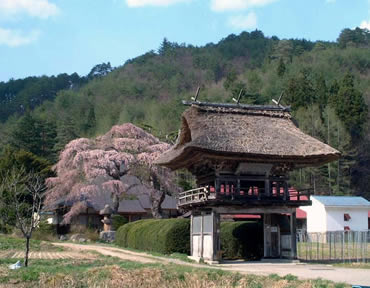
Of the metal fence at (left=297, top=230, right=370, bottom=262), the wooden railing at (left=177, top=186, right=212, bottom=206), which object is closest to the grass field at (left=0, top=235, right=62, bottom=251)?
the wooden railing at (left=177, top=186, right=212, bottom=206)

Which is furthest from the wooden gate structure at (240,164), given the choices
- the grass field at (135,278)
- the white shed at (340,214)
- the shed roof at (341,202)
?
the white shed at (340,214)

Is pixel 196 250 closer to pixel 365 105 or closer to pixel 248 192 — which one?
pixel 248 192

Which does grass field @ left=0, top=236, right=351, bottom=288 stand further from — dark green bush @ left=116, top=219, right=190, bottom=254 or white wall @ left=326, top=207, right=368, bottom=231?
white wall @ left=326, top=207, right=368, bottom=231

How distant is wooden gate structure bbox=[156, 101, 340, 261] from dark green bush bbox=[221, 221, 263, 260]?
1139 millimetres

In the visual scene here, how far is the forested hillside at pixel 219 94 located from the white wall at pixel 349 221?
40.1ft

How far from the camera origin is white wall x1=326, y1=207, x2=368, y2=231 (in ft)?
166

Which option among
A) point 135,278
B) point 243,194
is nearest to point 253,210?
point 243,194

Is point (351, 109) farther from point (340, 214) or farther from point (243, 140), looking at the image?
point (243, 140)

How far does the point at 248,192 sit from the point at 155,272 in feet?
36.7

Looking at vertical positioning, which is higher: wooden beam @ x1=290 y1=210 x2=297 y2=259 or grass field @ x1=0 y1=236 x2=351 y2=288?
wooden beam @ x1=290 y1=210 x2=297 y2=259

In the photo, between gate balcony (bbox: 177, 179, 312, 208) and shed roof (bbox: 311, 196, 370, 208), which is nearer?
gate balcony (bbox: 177, 179, 312, 208)

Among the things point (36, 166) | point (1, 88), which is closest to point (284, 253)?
→ point (36, 166)

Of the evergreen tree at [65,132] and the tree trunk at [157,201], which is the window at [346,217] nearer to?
the tree trunk at [157,201]

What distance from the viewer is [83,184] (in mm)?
44906
